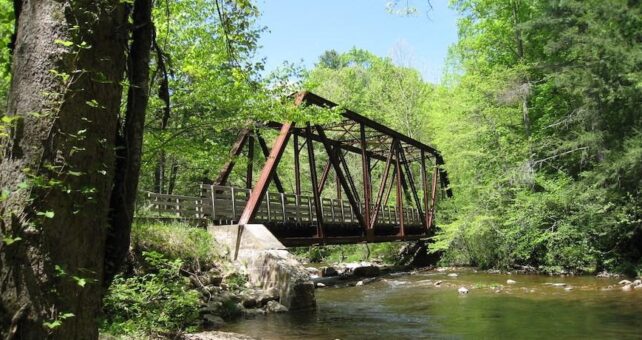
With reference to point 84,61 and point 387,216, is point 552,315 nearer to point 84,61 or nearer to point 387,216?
point 84,61

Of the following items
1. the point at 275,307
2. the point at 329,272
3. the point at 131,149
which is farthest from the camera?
the point at 329,272

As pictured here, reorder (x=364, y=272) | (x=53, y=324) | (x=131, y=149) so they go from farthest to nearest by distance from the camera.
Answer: (x=364, y=272) → (x=131, y=149) → (x=53, y=324)

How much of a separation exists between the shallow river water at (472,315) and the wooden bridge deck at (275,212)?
2.30 meters

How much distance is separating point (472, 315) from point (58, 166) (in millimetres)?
10558

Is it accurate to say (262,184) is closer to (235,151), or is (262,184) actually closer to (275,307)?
(235,151)

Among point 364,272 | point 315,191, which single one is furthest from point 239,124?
point 364,272

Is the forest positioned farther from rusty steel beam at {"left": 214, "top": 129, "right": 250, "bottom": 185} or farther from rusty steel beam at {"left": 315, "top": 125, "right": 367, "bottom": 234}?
rusty steel beam at {"left": 315, "top": 125, "right": 367, "bottom": 234}

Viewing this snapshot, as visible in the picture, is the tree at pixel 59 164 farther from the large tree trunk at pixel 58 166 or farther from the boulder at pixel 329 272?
the boulder at pixel 329 272

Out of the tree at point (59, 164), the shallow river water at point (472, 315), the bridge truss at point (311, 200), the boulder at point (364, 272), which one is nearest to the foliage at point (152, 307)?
the shallow river water at point (472, 315)

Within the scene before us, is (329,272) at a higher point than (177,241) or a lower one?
lower

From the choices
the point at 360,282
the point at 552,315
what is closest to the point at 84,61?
the point at 552,315

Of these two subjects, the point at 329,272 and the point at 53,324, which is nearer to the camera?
the point at 53,324

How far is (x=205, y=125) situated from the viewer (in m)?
11.1

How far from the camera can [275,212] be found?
52.9ft
